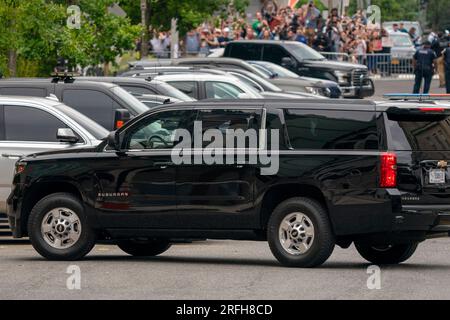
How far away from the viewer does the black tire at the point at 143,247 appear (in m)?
15.6

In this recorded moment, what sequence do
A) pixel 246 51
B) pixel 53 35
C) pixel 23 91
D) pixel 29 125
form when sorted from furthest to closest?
pixel 246 51 → pixel 53 35 → pixel 23 91 → pixel 29 125

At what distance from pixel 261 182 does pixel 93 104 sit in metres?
6.02

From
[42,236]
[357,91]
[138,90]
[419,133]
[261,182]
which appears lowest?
[357,91]

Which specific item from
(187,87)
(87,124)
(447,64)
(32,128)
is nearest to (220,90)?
(187,87)

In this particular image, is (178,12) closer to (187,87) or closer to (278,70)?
(278,70)

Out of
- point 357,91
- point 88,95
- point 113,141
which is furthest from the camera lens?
point 357,91

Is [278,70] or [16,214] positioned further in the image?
[278,70]

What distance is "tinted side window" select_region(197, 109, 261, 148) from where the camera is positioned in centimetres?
1420

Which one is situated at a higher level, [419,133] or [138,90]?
[419,133]

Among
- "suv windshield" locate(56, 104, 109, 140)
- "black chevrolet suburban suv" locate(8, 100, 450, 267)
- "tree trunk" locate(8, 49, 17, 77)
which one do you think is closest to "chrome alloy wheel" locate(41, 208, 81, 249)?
"black chevrolet suburban suv" locate(8, 100, 450, 267)

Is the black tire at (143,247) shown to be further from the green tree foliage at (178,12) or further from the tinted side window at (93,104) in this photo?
the green tree foliage at (178,12)

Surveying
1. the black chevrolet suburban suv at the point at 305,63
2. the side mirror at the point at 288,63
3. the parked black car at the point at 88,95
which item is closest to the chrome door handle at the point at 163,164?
the parked black car at the point at 88,95

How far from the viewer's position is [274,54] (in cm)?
4150

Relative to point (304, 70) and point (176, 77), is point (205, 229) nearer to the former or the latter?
point (176, 77)
